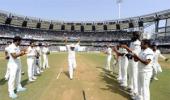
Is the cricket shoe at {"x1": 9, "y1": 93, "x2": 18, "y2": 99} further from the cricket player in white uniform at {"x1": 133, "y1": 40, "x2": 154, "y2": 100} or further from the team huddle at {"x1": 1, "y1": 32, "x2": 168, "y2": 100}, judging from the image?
the cricket player in white uniform at {"x1": 133, "y1": 40, "x2": 154, "y2": 100}

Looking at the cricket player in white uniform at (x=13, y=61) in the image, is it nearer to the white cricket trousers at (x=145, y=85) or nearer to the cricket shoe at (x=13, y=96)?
the cricket shoe at (x=13, y=96)

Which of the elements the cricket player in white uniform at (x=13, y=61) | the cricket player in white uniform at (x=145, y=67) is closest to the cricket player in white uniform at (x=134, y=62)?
the cricket player in white uniform at (x=145, y=67)

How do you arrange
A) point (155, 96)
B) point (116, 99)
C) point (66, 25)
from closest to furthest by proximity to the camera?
point (116, 99), point (155, 96), point (66, 25)

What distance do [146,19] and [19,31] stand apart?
43399 millimetres

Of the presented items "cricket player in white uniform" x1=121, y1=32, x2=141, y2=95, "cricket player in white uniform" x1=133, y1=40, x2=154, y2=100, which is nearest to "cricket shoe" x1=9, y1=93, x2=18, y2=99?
"cricket player in white uniform" x1=121, y1=32, x2=141, y2=95

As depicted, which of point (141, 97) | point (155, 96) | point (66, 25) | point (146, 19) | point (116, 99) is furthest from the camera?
point (66, 25)

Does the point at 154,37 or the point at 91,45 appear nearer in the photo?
the point at 154,37

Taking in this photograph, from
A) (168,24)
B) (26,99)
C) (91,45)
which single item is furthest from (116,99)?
(91,45)

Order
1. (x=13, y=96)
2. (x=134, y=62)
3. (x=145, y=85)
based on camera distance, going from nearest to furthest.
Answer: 1. (x=145, y=85)
2. (x=13, y=96)
3. (x=134, y=62)

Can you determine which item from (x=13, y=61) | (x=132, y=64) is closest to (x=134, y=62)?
(x=132, y=64)

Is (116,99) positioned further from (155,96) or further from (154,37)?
(154,37)

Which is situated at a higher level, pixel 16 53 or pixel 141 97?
pixel 16 53

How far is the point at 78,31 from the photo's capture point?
119 metres

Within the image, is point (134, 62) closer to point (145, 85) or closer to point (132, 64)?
point (132, 64)
